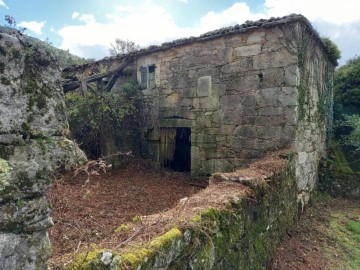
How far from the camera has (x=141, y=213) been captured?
17.5 ft

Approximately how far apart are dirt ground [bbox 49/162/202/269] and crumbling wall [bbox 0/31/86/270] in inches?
16.0

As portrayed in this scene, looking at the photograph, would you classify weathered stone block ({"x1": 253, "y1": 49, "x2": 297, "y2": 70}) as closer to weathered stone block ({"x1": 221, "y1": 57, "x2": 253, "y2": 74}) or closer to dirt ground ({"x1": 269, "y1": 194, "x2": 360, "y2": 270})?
weathered stone block ({"x1": 221, "y1": 57, "x2": 253, "y2": 74})

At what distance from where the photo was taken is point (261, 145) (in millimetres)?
6754

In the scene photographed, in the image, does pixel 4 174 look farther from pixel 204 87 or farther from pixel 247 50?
pixel 204 87

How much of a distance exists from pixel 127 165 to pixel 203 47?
3951 mm

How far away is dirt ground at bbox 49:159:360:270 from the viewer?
4208mm

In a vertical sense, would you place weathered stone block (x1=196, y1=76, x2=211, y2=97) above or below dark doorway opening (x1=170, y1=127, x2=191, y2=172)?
above

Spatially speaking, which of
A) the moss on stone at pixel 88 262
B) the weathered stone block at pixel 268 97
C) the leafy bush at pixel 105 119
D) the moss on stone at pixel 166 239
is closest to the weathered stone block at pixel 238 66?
the weathered stone block at pixel 268 97

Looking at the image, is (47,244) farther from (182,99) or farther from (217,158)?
(182,99)

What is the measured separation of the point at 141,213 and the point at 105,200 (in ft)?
3.22

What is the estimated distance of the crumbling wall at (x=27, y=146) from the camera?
1.25 metres

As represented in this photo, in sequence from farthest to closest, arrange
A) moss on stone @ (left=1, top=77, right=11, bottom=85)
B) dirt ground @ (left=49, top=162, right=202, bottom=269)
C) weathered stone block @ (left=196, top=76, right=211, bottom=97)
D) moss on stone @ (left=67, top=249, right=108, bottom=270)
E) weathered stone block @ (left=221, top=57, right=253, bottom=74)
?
weathered stone block @ (left=196, top=76, right=211, bottom=97)
weathered stone block @ (left=221, top=57, right=253, bottom=74)
dirt ground @ (left=49, top=162, right=202, bottom=269)
moss on stone @ (left=67, top=249, right=108, bottom=270)
moss on stone @ (left=1, top=77, right=11, bottom=85)

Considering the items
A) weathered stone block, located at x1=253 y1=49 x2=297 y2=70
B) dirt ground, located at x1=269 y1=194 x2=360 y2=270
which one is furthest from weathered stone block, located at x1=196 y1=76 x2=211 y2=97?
dirt ground, located at x1=269 y1=194 x2=360 y2=270

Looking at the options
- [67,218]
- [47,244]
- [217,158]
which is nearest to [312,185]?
[217,158]
